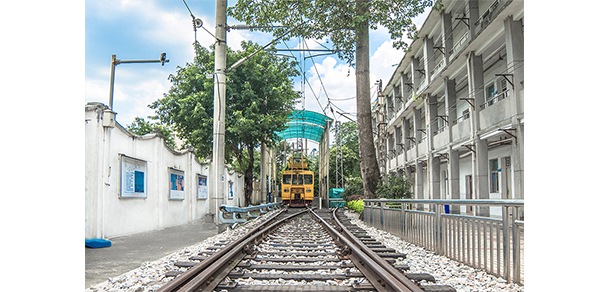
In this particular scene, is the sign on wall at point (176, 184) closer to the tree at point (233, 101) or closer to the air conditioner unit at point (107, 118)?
the tree at point (233, 101)

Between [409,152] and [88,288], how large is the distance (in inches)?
1059

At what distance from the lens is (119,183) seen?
33.3 ft

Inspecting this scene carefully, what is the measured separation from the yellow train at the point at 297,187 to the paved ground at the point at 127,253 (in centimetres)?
1977

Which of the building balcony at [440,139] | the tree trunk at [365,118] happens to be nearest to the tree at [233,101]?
the tree trunk at [365,118]

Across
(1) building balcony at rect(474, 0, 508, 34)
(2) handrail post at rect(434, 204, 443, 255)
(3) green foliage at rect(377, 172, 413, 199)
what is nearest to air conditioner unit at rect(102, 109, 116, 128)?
(2) handrail post at rect(434, 204, 443, 255)

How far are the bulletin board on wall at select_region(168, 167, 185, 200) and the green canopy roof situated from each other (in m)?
14.9

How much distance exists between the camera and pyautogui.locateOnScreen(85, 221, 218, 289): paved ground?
554 cm

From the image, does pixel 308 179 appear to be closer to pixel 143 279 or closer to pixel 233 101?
pixel 233 101

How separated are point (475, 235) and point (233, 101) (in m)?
16.9

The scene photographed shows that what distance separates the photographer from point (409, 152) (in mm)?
29547

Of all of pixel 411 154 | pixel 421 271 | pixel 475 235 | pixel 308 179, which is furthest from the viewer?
pixel 308 179

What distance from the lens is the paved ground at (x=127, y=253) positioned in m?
5.54

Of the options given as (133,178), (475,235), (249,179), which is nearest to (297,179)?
(249,179)
